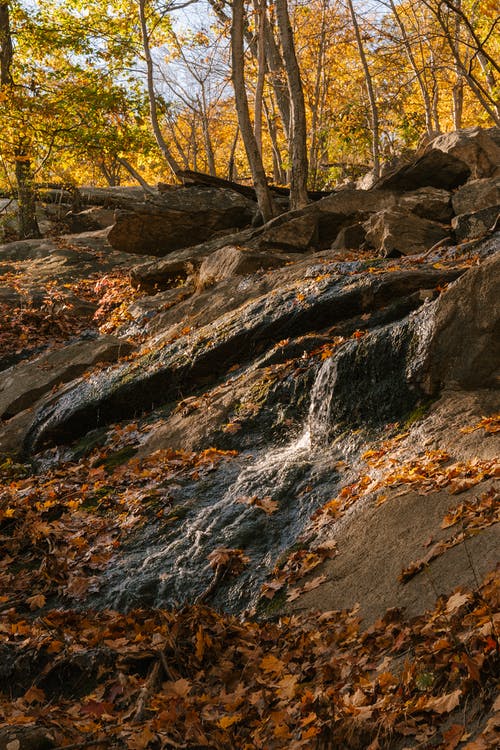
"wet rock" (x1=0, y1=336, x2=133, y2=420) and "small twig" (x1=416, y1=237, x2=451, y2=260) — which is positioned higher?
"small twig" (x1=416, y1=237, x2=451, y2=260)

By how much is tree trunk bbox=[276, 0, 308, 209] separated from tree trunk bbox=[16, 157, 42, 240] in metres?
9.23

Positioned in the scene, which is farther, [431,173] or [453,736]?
[431,173]

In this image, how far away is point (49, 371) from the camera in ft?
39.4

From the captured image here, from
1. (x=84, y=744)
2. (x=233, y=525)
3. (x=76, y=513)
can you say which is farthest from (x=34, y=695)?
(x=76, y=513)

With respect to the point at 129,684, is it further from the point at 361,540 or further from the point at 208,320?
the point at 208,320

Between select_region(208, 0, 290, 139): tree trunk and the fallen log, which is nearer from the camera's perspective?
the fallen log

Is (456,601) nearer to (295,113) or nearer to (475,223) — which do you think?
(475,223)

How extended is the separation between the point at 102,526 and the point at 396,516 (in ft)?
10.8

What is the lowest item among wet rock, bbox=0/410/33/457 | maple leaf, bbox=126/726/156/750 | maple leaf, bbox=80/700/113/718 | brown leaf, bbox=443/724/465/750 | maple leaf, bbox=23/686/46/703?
maple leaf, bbox=23/686/46/703

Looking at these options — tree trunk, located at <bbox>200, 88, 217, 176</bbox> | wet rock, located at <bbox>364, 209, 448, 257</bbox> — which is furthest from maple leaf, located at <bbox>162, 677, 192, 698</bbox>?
tree trunk, located at <bbox>200, 88, 217, 176</bbox>

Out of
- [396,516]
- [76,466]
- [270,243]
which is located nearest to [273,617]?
[396,516]

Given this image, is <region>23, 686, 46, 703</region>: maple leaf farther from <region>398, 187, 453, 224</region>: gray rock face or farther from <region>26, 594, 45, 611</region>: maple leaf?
<region>398, 187, 453, 224</region>: gray rock face

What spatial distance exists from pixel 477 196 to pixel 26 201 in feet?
51.2

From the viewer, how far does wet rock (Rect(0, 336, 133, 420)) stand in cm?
1131
